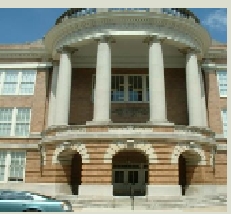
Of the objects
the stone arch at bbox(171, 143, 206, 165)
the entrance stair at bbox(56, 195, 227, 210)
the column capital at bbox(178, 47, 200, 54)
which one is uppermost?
the column capital at bbox(178, 47, 200, 54)

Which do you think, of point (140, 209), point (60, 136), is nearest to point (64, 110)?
point (60, 136)

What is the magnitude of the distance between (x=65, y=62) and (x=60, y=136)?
6.93 metres

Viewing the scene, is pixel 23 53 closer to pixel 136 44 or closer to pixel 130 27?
pixel 136 44

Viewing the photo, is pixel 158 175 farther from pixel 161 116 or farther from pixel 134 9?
pixel 134 9

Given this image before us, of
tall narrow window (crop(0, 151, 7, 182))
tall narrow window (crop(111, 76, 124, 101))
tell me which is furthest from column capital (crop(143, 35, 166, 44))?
tall narrow window (crop(0, 151, 7, 182))

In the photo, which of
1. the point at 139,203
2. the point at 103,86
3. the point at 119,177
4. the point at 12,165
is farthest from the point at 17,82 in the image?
the point at 139,203

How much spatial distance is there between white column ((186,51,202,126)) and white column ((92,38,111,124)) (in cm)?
691

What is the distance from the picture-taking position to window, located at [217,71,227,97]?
114 feet

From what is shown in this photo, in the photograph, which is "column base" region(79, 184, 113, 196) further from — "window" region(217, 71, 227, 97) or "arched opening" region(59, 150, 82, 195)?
"window" region(217, 71, 227, 97)

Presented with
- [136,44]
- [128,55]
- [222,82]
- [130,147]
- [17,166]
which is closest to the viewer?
[130,147]

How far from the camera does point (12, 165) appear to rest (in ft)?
107

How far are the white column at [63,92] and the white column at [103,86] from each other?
2963mm

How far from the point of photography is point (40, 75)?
35406 millimetres

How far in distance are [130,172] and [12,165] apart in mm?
10630
